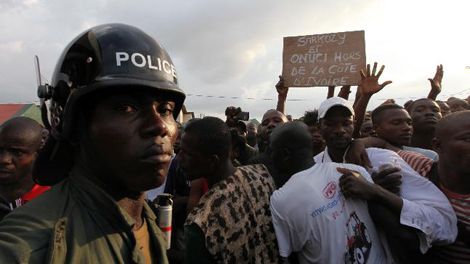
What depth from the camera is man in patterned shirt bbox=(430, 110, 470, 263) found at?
2.12 metres

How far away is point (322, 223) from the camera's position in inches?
80.8

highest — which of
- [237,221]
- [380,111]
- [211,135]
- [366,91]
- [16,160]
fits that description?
[366,91]

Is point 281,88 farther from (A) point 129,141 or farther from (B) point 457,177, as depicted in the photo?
(A) point 129,141

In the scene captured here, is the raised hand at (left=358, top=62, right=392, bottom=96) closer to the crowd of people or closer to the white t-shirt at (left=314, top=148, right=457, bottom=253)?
the crowd of people

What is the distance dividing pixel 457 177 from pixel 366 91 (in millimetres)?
2540

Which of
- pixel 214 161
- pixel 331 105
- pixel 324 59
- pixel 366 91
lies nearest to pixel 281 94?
pixel 324 59


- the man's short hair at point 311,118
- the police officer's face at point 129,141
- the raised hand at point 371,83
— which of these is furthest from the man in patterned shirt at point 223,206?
the raised hand at point 371,83

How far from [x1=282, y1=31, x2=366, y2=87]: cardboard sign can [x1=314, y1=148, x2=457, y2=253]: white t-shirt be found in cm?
345

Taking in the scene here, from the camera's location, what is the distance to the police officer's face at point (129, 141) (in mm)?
1079

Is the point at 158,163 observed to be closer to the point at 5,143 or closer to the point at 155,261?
the point at 155,261

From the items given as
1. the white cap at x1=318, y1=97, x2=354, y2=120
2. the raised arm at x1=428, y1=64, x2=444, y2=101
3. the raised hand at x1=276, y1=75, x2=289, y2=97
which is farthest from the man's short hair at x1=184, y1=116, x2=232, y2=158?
the raised arm at x1=428, y1=64, x2=444, y2=101

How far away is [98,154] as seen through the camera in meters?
1.11

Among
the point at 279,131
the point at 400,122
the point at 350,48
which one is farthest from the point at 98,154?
the point at 350,48

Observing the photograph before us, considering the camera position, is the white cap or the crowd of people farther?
the white cap
